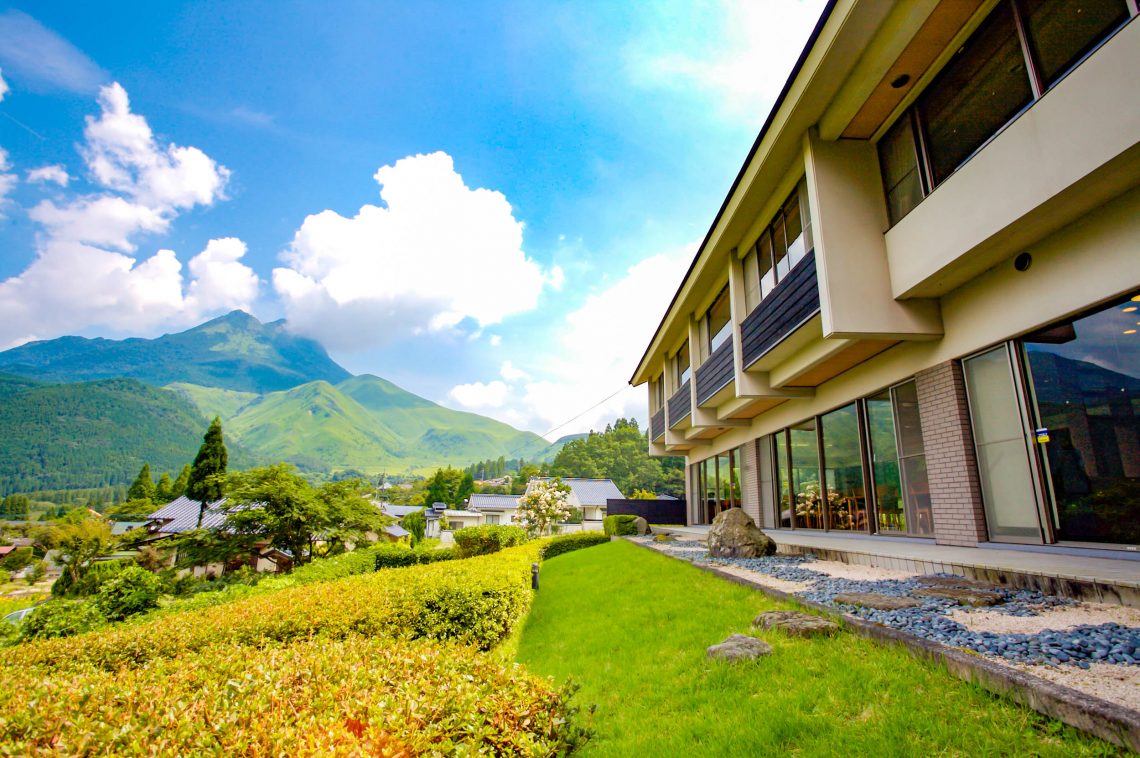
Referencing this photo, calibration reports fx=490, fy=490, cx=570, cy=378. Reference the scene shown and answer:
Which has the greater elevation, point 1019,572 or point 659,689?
point 1019,572

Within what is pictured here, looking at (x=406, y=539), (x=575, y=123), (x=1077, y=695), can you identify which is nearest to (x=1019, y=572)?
(x=1077, y=695)

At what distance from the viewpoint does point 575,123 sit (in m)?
16.8

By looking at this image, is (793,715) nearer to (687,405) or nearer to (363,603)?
(363,603)

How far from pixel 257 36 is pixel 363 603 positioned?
2115 cm

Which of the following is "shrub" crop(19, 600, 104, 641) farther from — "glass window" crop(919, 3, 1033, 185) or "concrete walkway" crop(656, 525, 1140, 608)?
"glass window" crop(919, 3, 1033, 185)

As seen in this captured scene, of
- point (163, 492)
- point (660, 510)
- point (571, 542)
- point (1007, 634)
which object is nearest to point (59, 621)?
point (1007, 634)

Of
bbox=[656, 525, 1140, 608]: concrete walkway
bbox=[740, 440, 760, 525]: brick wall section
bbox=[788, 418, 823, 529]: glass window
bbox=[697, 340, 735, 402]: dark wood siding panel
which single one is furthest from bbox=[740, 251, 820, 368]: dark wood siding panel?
bbox=[740, 440, 760, 525]: brick wall section

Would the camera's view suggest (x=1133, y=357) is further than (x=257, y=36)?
No

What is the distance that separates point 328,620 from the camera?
481cm

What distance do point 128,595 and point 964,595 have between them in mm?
11905

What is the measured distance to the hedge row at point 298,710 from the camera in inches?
68.7

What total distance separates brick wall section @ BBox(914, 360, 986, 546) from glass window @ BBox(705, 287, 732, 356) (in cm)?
609

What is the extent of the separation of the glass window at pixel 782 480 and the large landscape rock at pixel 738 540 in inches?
152

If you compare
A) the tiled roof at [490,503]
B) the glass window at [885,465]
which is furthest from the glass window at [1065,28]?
the tiled roof at [490,503]
